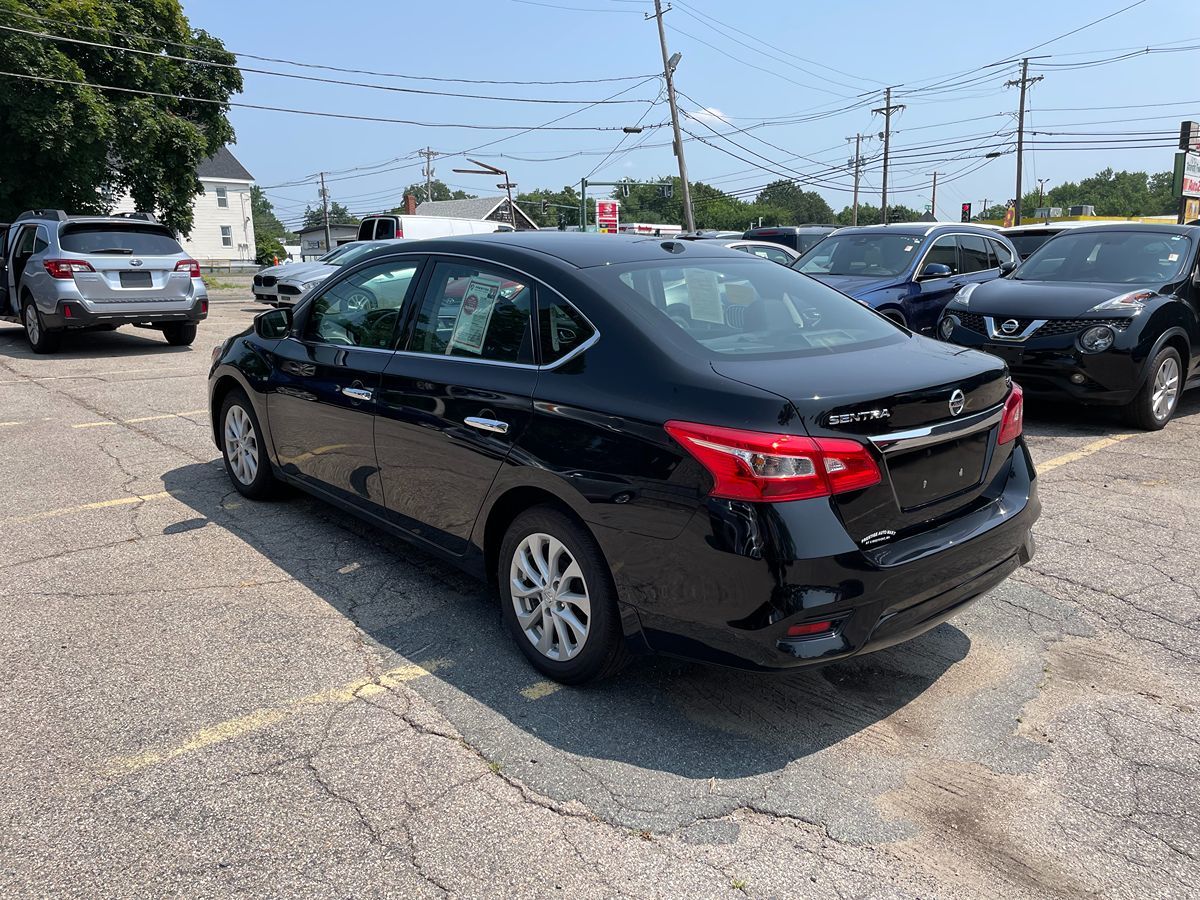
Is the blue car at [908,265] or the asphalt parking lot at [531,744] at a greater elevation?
the blue car at [908,265]

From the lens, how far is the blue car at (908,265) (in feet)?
30.7

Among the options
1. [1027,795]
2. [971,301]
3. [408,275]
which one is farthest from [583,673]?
[971,301]

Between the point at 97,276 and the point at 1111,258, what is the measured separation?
1198 cm

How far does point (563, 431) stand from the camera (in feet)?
10.6

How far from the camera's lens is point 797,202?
137875 mm

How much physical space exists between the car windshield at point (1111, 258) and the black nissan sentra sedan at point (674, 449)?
548 centimetres

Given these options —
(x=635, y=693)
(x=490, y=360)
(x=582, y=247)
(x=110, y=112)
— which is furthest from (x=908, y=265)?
(x=110, y=112)

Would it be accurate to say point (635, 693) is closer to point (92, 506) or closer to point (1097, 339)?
point (92, 506)

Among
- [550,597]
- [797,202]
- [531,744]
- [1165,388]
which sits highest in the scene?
[797,202]

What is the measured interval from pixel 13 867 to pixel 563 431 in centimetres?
206

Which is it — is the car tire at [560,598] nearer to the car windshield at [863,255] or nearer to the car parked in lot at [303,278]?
the car windshield at [863,255]

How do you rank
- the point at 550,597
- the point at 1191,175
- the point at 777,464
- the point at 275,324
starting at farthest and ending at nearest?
the point at 1191,175
the point at 275,324
the point at 550,597
the point at 777,464

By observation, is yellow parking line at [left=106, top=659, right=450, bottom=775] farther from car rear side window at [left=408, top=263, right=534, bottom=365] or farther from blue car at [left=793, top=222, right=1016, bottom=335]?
blue car at [left=793, top=222, right=1016, bottom=335]

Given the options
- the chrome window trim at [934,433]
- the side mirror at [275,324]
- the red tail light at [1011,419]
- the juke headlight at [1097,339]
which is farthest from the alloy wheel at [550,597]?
the juke headlight at [1097,339]
